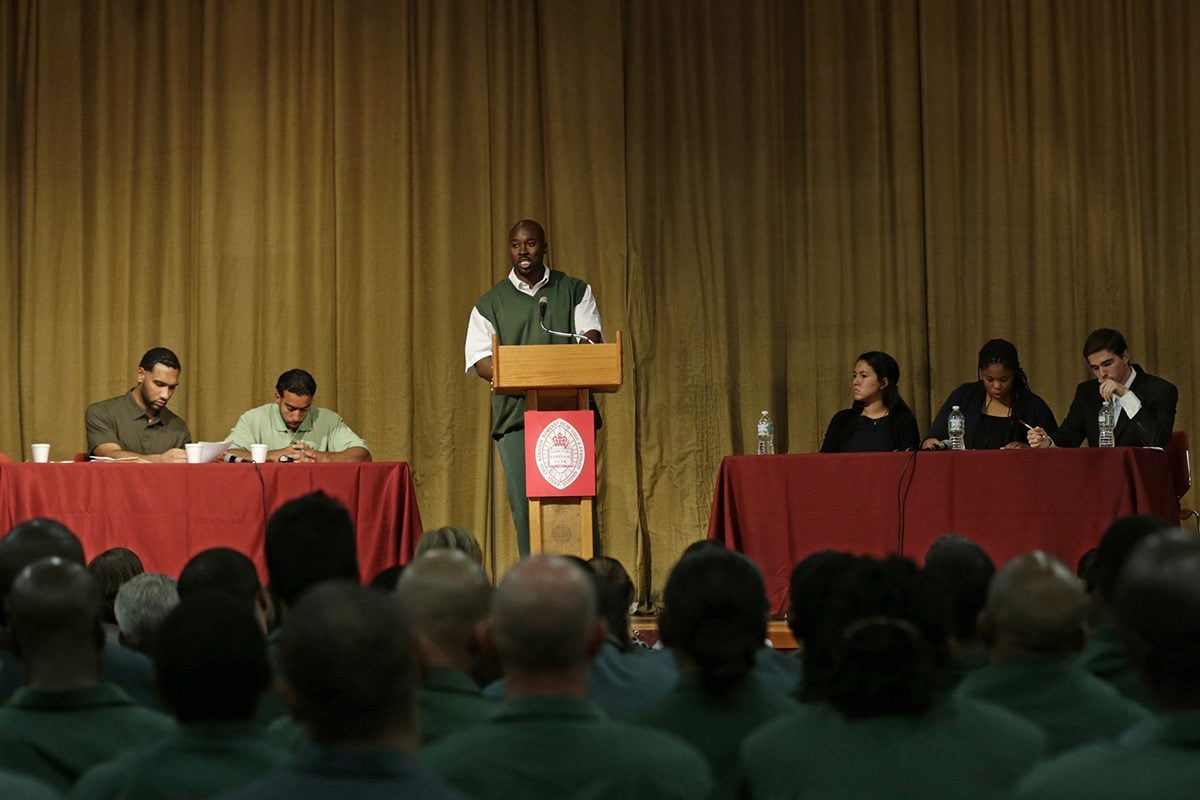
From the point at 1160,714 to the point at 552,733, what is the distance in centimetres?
68

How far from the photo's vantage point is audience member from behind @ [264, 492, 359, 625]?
111 inches

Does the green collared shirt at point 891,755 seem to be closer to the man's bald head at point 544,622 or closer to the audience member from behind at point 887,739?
the audience member from behind at point 887,739

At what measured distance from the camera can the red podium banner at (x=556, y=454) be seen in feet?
18.5

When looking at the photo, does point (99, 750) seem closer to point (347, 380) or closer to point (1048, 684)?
point (1048, 684)

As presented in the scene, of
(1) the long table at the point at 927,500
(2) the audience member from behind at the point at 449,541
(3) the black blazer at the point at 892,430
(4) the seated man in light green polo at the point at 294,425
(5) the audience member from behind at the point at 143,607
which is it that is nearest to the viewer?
(5) the audience member from behind at the point at 143,607

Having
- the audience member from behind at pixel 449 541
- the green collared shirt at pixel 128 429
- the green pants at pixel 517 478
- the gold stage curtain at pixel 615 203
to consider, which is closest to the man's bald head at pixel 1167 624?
the audience member from behind at pixel 449 541

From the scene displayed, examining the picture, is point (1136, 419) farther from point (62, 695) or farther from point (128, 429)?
point (62, 695)

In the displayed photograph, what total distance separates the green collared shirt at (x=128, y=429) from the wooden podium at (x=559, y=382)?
7.76ft

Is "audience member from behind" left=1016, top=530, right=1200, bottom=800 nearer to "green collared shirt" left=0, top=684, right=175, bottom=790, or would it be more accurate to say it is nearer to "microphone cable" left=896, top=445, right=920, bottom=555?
"green collared shirt" left=0, top=684, right=175, bottom=790

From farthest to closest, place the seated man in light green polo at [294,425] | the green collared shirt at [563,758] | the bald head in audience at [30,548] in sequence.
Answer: the seated man in light green polo at [294,425], the bald head in audience at [30,548], the green collared shirt at [563,758]

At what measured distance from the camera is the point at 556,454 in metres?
5.63

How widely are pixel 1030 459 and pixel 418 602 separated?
12.3 feet

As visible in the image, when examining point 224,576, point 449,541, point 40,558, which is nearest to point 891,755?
point 224,576

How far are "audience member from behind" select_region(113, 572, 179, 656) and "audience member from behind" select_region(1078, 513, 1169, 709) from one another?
1.83 meters
